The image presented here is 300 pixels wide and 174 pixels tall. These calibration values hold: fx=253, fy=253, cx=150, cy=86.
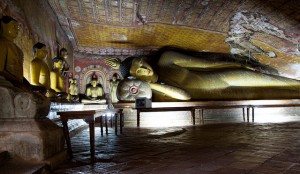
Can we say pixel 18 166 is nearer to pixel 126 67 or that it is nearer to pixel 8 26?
pixel 8 26

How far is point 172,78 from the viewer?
8.44 metres

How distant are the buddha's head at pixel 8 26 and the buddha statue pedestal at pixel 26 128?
0.87 metres

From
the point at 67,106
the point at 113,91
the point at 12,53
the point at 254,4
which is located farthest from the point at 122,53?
the point at 12,53

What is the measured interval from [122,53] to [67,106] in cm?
660

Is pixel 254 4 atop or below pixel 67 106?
atop

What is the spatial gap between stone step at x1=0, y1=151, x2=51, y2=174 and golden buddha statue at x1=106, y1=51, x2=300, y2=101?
5.73 meters

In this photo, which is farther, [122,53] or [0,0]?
[122,53]

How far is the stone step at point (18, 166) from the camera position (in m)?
1.62

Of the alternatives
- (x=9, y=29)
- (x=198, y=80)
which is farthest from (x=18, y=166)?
(x=198, y=80)

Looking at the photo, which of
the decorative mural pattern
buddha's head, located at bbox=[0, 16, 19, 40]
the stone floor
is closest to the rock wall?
buddha's head, located at bbox=[0, 16, 19, 40]

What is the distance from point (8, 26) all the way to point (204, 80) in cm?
659

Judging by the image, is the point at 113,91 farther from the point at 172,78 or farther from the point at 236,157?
the point at 236,157

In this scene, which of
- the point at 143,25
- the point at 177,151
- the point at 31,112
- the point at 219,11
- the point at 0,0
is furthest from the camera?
the point at 143,25

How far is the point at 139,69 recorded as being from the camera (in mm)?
7555
